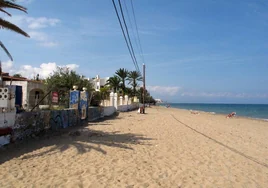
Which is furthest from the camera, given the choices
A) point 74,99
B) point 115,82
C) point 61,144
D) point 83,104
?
point 115,82

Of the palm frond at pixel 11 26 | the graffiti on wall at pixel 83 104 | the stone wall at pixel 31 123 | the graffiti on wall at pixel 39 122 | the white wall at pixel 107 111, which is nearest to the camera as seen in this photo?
the stone wall at pixel 31 123

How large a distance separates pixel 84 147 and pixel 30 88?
2024 centimetres

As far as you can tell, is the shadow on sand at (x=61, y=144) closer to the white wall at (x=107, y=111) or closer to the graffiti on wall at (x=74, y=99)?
the graffiti on wall at (x=74, y=99)

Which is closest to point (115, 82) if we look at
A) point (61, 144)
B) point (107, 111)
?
point (107, 111)

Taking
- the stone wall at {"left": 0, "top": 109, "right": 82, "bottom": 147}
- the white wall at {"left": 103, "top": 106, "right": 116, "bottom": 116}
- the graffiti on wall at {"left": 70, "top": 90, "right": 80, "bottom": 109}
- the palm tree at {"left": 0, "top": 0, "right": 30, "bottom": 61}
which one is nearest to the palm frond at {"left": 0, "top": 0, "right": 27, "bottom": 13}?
the palm tree at {"left": 0, "top": 0, "right": 30, "bottom": 61}

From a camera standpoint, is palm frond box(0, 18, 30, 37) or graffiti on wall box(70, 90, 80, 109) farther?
graffiti on wall box(70, 90, 80, 109)

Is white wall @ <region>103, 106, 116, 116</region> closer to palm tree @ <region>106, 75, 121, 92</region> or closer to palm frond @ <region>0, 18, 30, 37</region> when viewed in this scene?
palm frond @ <region>0, 18, 30, 37</region>

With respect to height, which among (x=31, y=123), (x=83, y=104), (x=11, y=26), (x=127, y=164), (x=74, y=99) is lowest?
(x=127, y=164)

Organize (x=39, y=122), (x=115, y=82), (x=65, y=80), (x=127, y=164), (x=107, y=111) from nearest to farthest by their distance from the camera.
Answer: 1. (x=127, y=164)
2. (x=39, y=122)
3. (x=107, y=111)
4. (x=65, y=80)
5. (x=115, y=82)

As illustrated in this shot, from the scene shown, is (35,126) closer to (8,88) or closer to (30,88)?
(8,88)

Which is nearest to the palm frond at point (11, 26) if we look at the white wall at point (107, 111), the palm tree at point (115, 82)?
the white wall at point (107, 111)

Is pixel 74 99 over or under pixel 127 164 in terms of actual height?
over

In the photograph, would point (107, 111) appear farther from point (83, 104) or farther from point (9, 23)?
point (9, 23)

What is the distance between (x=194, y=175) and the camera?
6.27m
